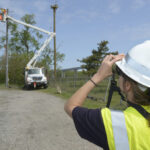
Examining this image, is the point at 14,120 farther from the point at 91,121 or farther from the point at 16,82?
the point at 16,82

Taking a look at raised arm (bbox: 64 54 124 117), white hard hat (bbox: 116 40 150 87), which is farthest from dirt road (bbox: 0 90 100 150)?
white hard hat (bbox: 116 40 150 87)

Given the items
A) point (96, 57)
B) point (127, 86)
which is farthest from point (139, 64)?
point (96, 57)

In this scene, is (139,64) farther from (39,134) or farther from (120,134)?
(39,134)

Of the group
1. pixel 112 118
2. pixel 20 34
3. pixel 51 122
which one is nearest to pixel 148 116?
pixel 112 118

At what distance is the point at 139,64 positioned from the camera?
1.18 m

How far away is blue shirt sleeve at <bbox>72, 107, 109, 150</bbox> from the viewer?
1202 millimetres

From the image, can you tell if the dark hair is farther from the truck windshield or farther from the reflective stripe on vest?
the truck windshield

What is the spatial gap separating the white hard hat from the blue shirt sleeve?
0.31m

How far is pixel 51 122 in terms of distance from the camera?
5.92 meters

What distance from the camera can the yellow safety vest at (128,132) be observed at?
3.70 feet

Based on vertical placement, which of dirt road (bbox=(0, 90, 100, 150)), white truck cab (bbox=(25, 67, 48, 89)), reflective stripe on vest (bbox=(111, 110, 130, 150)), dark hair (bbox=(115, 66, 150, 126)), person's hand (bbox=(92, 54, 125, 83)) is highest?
person's hand (bbox=(92, 54, 125, 83))

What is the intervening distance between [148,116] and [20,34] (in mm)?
43960

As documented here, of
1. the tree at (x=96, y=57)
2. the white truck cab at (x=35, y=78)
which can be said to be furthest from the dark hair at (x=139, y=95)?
the tree at (x=96, y=57)

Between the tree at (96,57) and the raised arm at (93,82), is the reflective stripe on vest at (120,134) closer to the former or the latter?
the raised arm at (93,82)
